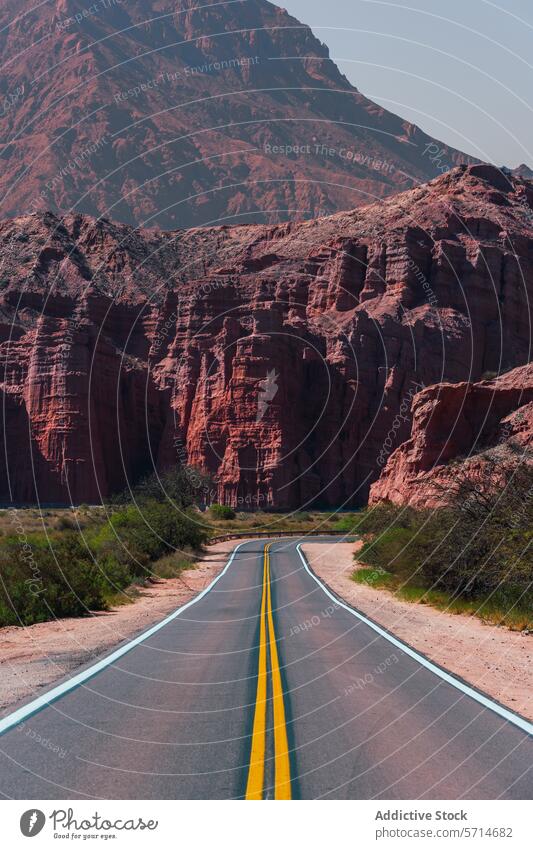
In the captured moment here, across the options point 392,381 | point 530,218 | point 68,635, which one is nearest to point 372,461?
point 392,381

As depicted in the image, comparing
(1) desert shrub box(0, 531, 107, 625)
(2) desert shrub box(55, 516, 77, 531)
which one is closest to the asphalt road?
(1) desert shrub box(0, 531, 107, 625)

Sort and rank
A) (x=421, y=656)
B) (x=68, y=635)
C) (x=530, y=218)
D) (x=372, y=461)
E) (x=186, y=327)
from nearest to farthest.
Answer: (x=421, y=656) → (x=68, y=635) → (x=372, y=461) → (x=186, y=327) → (x=530, y=218)

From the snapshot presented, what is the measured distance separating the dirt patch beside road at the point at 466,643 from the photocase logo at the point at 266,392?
72374mm

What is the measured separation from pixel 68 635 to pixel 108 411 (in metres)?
92.5

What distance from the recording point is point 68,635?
742 inches

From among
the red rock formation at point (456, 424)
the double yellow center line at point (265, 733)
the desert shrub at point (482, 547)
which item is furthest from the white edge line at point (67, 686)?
the red rock formation at point (456, 424)

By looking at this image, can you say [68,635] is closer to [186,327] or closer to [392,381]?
[392,381]

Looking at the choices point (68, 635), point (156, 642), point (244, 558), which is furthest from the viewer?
point (244, 558)

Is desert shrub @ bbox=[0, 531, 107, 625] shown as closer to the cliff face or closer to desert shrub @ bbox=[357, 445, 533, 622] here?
desert shrub @ bbox=[357, 445, 533, 622]

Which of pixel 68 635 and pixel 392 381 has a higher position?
pixel 392 381
